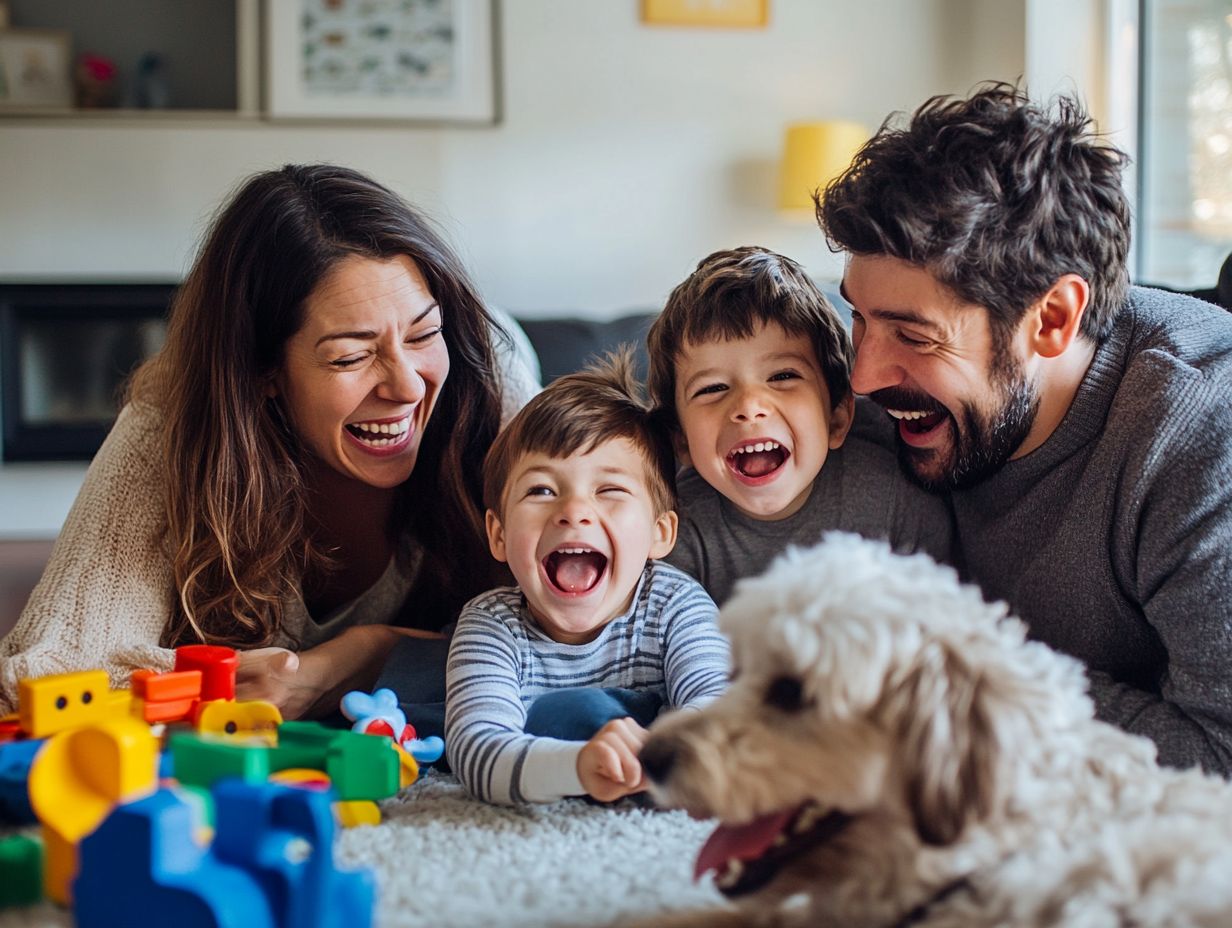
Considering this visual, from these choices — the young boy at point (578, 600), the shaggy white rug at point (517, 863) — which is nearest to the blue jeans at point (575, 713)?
the young boy at point (578, 600)

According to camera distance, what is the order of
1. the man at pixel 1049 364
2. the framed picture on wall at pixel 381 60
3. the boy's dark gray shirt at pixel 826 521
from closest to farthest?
1. the man at pixel 1049 364
2. the boy's dark gray shirt at pixel 826 521
3. the framed picture on wall at pixel 381 60

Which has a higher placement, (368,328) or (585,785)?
(368,328)

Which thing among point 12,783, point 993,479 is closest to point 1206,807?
point 993,479

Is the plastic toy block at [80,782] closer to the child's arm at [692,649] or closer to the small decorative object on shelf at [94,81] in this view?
the child's arm at [692,649]

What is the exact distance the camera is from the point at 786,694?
94 centimetres

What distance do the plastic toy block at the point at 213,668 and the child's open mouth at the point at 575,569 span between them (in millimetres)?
421

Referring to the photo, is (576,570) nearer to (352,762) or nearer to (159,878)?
(352,762)

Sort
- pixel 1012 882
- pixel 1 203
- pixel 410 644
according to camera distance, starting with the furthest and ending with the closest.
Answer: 1. pixel 1 203
2. pixel 410 644
3. pixel 1012 882

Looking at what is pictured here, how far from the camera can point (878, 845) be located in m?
0.91

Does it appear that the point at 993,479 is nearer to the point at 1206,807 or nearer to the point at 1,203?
the point at 1206,807

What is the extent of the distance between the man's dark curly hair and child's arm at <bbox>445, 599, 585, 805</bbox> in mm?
732

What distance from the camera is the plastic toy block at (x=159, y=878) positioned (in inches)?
32.7

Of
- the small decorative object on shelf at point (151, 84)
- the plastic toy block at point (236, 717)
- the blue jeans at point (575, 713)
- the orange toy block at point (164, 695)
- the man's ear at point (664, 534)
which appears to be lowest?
the blue jeans at point (575, 713)

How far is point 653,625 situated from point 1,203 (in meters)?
4.64
